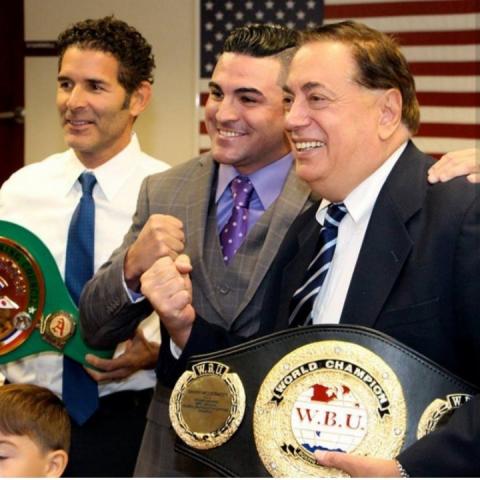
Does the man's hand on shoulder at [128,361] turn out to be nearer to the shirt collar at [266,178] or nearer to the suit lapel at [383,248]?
the shirt collar at [266,178]

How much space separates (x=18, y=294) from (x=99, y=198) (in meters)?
0.35

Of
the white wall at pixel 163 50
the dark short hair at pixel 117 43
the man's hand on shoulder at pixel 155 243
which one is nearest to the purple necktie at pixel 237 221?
the man's hand on shoulder at pixel 155 243

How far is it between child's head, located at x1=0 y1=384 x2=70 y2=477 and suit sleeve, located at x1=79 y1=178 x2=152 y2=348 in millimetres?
199

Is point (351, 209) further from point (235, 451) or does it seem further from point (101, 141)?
point (101, 141)

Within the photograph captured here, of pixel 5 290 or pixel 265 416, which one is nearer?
pixel 265 416

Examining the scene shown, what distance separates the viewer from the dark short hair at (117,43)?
261 centimetres

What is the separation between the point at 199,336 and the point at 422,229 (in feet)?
1.78

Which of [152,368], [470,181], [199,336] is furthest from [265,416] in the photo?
[152,368]

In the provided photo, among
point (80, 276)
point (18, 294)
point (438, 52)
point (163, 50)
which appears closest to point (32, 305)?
point (18, 294)

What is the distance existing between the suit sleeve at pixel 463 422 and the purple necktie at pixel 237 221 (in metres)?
0.66

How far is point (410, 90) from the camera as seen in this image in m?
1.79

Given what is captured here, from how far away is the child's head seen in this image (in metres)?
2.03

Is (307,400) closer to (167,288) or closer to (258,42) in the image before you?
(167,288)

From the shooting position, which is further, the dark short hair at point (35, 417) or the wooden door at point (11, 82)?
the wooden door at point (11, 82)
